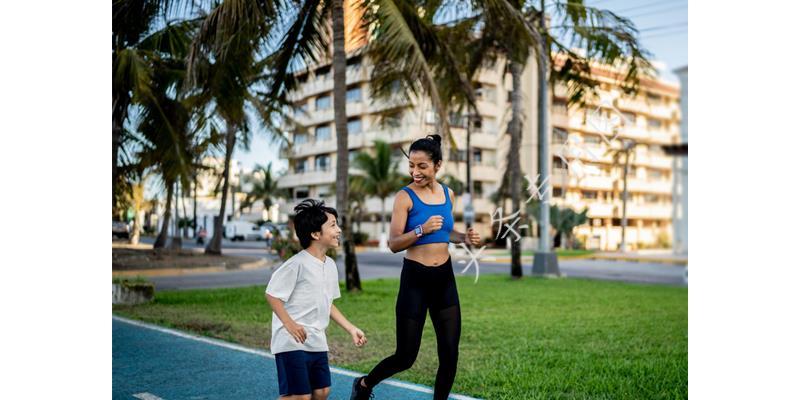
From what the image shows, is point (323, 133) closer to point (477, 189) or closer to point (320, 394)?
point (477, 189)

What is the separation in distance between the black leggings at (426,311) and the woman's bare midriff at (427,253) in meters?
0.02

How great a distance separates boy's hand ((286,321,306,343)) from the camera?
295 centimetres

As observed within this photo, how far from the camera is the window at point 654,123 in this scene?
5211 millimetres

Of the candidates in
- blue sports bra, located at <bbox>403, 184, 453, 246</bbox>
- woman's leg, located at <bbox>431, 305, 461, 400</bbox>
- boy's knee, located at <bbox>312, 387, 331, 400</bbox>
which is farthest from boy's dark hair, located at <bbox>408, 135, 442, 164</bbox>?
boy's knee, located at <bbox>312, 387, 331, 400</bbox>

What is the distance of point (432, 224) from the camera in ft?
10.7

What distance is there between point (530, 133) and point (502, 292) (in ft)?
10.4

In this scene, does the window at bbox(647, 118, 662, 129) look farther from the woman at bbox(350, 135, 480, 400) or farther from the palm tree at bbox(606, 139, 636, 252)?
the woman at bbox(350, 135, 480, 400)

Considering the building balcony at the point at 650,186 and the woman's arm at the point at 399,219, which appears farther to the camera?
the building balcony at the point at 650,186

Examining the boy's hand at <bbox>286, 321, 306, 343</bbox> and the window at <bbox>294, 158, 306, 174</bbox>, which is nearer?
the boy's hand at <bbox>286, 321, 306, 343</bbox>

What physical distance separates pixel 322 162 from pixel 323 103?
0.54 m

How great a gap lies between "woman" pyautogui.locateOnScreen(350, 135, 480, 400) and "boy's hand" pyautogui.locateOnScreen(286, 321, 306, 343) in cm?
61

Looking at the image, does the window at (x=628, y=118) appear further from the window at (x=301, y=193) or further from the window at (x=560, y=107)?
the window at (x=301, y=193)

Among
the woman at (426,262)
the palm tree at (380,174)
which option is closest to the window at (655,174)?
the woman at (426,262)
